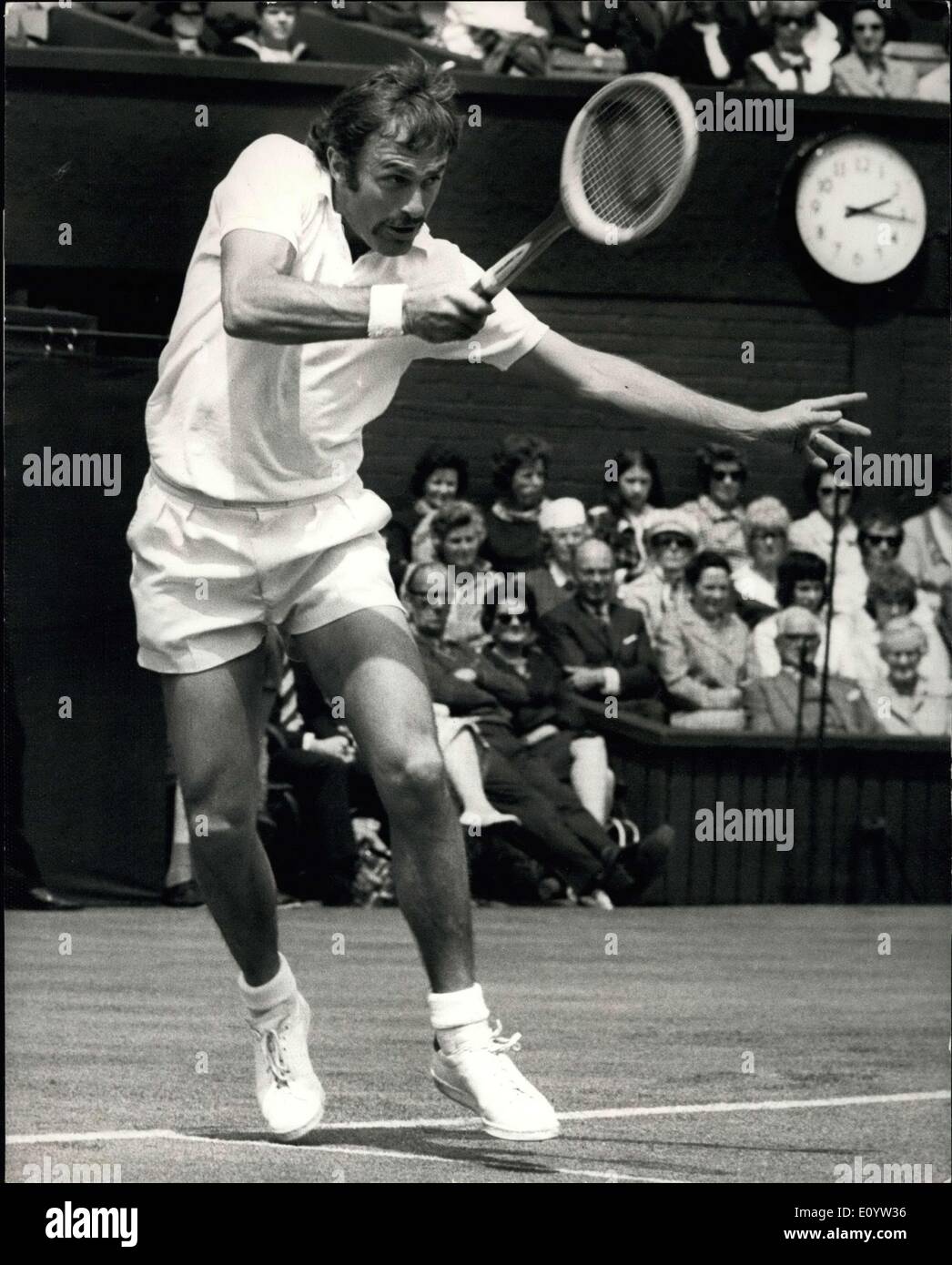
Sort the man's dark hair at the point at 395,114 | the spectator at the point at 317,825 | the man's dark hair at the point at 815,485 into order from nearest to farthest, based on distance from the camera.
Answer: the man's dark hair at the point at 395,114
the spectator at the point at 317,825
the man's dark hair at the point at 815,485

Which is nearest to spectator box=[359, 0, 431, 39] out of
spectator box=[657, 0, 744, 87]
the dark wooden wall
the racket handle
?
the dark wooden wall

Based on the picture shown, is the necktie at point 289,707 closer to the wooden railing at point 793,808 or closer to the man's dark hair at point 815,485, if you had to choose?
the wooden railing at point 793,808

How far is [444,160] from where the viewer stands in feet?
13.7

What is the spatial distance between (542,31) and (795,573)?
2.77 m

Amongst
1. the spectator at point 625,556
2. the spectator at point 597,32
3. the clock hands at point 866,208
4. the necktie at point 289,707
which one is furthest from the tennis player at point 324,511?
the clock hands at point 866,208

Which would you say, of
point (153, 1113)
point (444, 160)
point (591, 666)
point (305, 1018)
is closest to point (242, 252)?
point (444, 160)

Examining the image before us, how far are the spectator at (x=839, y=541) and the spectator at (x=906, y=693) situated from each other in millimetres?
221

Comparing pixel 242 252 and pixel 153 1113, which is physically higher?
pixel 242 252

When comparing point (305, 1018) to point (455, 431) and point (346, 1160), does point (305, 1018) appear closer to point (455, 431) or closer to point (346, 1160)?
point (346, 1160)

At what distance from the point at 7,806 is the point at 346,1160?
13.2ft

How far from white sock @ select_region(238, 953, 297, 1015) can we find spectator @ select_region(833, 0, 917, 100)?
751 cm

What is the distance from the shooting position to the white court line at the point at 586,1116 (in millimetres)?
4523

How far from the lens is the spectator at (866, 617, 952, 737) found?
9.72 m

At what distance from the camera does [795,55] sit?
11055 mm
